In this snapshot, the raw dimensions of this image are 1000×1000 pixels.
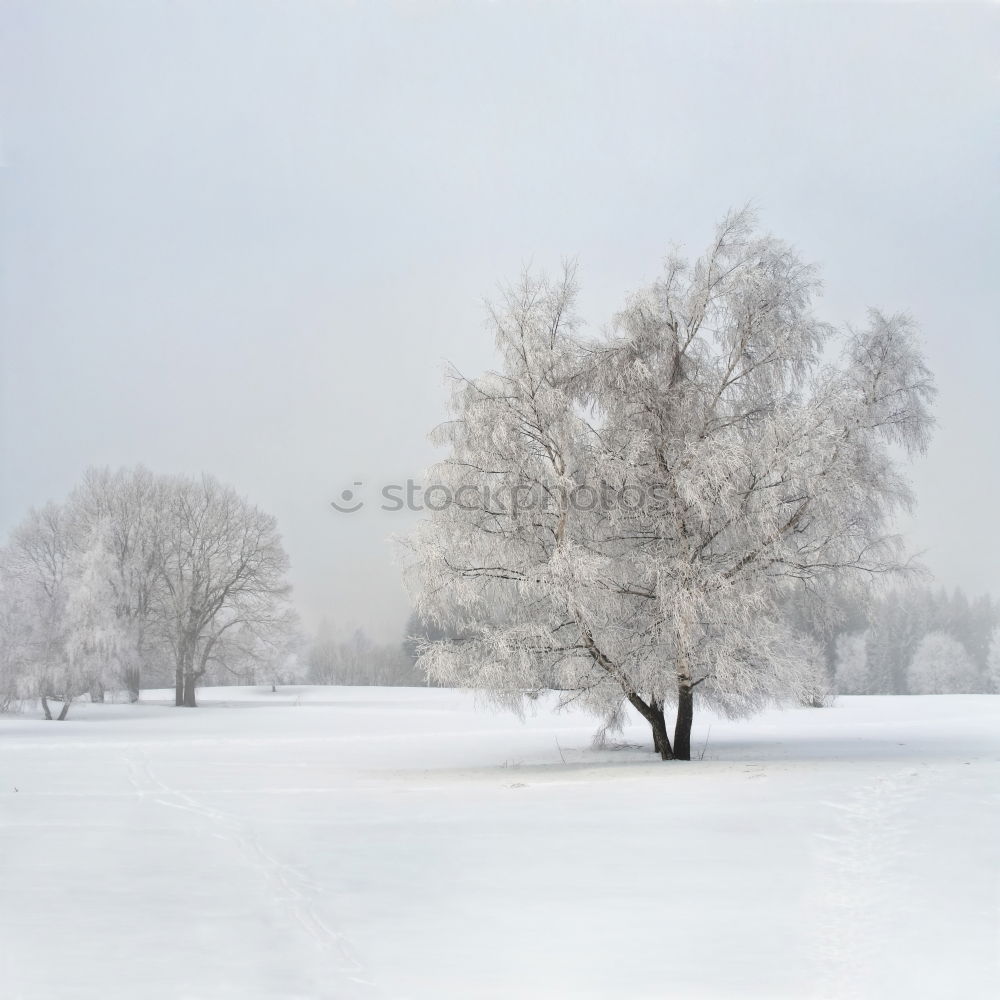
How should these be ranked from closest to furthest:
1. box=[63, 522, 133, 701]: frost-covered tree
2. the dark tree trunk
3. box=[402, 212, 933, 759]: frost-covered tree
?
box=[402, 212, 933, 759]: frost-covered tree → the dark tree trunk → box=[63, 522, 133, 701]: frost-covered tree

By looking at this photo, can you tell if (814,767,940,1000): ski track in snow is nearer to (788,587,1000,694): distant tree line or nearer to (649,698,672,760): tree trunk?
(649,698,672,760): tree trunk

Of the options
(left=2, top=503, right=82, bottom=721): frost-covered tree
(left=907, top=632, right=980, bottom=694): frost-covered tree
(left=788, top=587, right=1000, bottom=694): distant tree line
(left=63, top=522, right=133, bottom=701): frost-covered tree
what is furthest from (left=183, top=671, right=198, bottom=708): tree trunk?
(left=907, top=632, right=980, bottom=694): frost-covered tree

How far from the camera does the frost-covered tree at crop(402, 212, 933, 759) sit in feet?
39.9

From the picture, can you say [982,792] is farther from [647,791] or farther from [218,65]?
[218,65]

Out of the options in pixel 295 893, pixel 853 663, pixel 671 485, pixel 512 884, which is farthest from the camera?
pixel 853 663

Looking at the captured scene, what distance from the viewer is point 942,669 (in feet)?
156

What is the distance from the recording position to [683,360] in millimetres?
13469

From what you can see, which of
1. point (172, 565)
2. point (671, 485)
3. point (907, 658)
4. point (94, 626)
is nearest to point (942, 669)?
point (907, 658)

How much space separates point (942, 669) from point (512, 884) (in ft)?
156

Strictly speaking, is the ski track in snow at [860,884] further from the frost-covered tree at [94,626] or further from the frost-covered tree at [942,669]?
the frost-covered tree at [942,669]

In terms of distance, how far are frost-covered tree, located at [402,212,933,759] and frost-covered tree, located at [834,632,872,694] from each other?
121 feet

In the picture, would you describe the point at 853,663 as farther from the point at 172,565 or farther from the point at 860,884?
the point at 860,884

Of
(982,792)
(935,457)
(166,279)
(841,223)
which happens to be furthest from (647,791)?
(166,279)

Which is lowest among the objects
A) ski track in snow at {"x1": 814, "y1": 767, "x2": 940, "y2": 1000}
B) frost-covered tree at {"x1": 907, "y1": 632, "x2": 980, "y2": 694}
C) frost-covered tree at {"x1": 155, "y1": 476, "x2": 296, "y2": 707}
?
frost-covered tree at {"x1": 907, "y1": 632, "x2": 980, "y2": 694}
